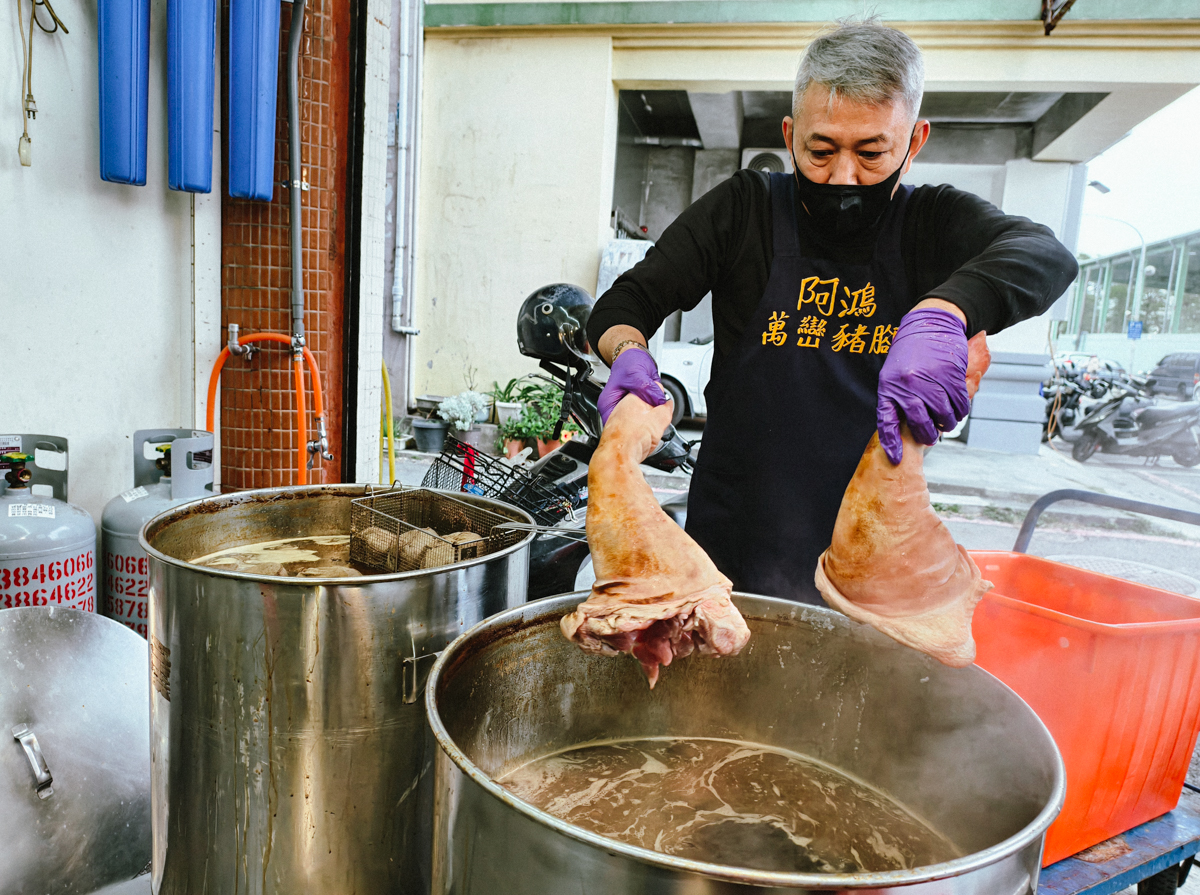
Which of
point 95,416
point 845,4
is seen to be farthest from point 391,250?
point 95,416

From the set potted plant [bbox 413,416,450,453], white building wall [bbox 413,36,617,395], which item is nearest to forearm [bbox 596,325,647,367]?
potted plant [bbox 413,416,450,453]

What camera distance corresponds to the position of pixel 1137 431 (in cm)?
1123

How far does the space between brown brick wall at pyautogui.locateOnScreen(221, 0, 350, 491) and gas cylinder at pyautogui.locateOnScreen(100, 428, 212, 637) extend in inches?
18.0

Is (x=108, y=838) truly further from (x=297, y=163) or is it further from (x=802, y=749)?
(x=297, y=163)

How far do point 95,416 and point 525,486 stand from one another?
68.9 inches

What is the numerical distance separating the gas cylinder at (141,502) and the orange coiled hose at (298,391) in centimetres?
30

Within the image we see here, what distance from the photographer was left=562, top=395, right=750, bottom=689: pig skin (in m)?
1.14

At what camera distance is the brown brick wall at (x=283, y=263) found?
314 centimetres

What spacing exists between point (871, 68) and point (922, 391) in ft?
2.36

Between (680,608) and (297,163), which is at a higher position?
(297,163)

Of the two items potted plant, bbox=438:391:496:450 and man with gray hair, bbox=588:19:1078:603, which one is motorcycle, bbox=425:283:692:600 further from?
potted plant, bbox=438:391:496:450

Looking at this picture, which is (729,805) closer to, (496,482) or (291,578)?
(291,578)

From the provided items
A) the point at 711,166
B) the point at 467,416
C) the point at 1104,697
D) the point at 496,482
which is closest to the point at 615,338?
the point at 496,482

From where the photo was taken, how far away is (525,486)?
8.68 ft
